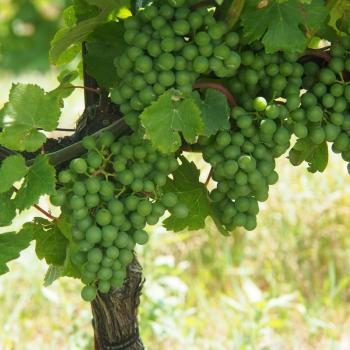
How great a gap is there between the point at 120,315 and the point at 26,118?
457 mm

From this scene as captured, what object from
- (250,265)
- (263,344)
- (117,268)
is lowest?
(117,268)

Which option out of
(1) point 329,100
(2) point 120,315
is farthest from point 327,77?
(2) point 120,315

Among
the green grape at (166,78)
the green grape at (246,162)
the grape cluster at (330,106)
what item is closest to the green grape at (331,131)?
the grape cluster at (330,106)

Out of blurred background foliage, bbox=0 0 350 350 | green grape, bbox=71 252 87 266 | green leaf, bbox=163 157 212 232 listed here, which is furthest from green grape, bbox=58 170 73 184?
blurred background foliage, bbox=0 0 350 350

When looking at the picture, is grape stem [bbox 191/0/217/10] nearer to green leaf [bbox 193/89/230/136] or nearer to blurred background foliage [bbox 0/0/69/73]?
green leaf [bbox 193/89/230/136]

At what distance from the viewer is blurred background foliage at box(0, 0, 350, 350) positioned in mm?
2158

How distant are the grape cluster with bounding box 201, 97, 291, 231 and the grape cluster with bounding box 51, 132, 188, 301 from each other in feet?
0.23

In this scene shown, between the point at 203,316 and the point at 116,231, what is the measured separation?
5.39ft

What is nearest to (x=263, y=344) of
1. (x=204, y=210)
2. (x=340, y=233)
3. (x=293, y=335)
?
(x=293, y=335)

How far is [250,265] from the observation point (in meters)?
2.75

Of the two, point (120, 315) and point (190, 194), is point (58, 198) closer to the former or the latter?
point (190, 194)

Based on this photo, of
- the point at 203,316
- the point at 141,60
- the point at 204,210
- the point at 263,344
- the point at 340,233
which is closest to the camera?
the point at 141,60

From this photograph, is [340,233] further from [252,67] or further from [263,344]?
[252,67]

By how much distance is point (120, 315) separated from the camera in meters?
1.26
